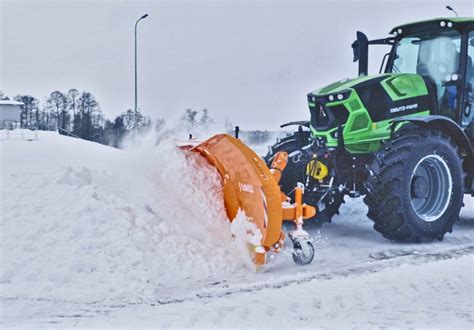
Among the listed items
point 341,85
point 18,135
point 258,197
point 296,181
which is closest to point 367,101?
point 341,85

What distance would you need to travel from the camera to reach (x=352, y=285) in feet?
16.4

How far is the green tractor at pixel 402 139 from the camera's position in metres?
6.55

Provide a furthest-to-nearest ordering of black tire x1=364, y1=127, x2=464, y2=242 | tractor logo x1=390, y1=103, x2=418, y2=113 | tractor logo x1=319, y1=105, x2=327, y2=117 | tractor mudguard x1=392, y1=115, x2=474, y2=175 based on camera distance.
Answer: tractor logo x1=319, y1=105, x2=327, y2=117
tractor logo x1=390, y1=103, x2=418, y2=113
tractor mudguard x1=392, y1=115, x2=474, y2=175
black tire x1=364, y1=127, x2=464, y2=242

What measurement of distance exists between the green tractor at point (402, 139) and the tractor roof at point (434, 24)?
13 mm

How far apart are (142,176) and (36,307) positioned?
7.00 ft

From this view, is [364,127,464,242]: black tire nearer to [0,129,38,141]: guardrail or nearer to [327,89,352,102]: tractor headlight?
[327,89,352,102]: tractor headlight

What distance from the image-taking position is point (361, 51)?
26.1 ft

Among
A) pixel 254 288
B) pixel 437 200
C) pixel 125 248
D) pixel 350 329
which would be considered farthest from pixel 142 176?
pixel 437 200

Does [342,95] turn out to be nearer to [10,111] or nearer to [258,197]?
[258,197]

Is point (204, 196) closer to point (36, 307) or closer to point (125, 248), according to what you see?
point (125, 248)

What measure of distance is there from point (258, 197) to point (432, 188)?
2626 millimetres

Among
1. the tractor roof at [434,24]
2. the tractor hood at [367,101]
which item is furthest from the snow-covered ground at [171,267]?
the tractor roof at [434,24]

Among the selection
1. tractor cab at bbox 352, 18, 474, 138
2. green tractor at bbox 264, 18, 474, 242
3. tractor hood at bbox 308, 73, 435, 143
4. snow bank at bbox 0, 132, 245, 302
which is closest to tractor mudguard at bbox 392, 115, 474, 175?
green tractor at bbox 264, 18, 474, 242

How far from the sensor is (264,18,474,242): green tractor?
6.55 m
